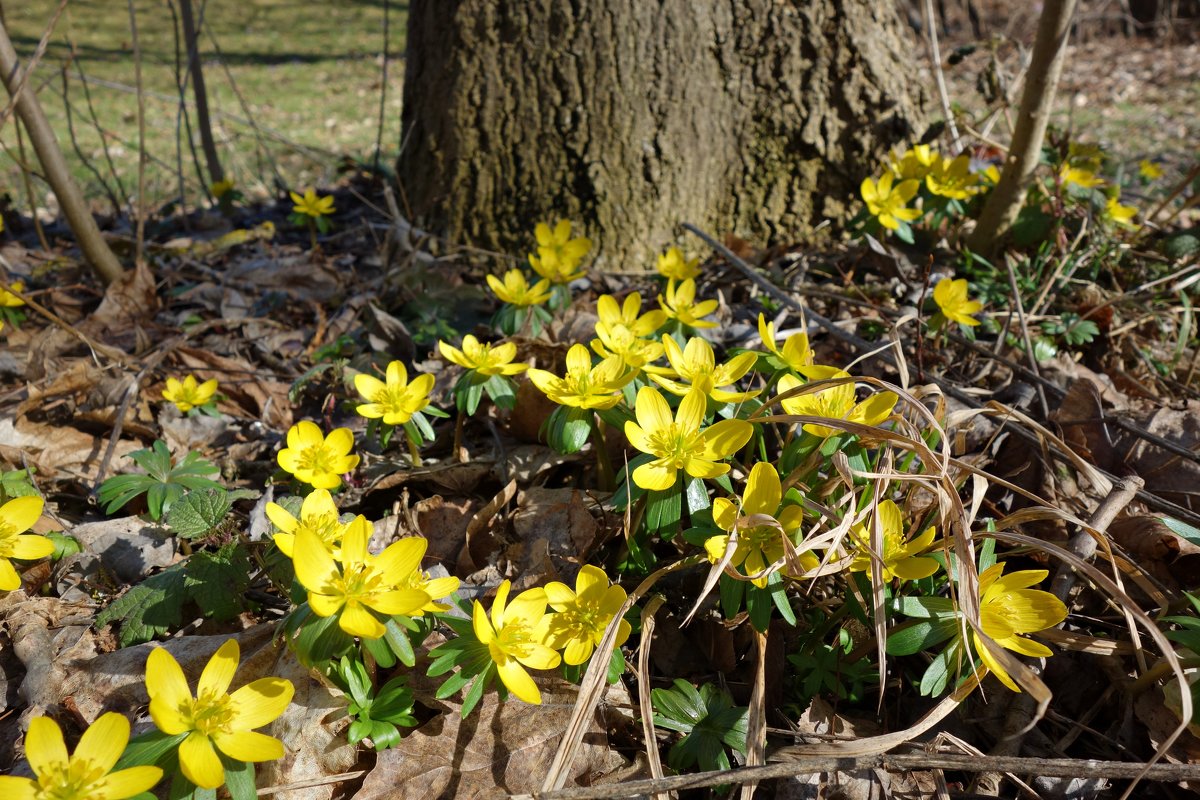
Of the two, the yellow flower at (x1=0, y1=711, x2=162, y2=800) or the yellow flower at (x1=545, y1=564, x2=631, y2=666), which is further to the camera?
the yellow flower at (x1=545, y1=564, x2=631, y2=666)

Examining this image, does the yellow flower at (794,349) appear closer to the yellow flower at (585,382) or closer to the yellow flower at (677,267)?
the yellow flower at (585,382)

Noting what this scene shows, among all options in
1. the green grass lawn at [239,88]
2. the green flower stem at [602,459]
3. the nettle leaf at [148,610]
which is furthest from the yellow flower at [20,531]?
the green grass lawn at [239,88]

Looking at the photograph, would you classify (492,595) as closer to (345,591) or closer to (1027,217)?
(345,591)

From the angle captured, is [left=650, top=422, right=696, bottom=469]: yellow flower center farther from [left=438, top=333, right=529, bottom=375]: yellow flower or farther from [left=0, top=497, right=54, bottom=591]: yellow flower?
[left=0, top=497, right=54, bottom=591]: yellow flower

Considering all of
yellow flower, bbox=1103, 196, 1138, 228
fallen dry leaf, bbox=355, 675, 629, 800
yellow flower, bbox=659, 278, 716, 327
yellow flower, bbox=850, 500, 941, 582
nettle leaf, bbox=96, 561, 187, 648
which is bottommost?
fallen dry leaf, bbox=355, 675, 629, 800

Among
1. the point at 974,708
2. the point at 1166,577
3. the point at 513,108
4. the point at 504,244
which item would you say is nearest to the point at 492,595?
the point at 974,708

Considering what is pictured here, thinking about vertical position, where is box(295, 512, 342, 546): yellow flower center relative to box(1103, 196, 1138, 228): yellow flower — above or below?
below

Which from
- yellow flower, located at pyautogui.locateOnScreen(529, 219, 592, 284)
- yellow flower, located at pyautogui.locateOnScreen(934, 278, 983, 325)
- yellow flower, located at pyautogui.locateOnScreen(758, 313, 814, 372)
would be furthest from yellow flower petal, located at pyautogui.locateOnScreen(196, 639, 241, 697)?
yellow flower, located at pyautogui.locateOnScreen(934, 278, 983, 325)

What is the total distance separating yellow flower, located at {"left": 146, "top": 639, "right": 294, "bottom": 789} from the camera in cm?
114

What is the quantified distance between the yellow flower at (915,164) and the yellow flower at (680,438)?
154cm

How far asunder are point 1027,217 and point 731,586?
1.98m

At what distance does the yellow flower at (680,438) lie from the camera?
1.49 metres

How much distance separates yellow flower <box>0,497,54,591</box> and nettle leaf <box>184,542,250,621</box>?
278 millimetres

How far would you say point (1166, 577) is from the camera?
161cm
